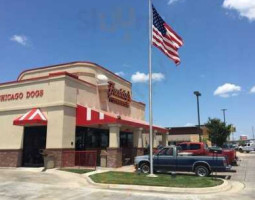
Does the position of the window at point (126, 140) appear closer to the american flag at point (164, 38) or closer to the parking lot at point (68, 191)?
the american flag at point (164, 38)

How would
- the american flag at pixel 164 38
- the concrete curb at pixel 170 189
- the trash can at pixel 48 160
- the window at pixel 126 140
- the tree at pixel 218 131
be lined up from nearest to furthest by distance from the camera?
the concrete curb at pixel 170 189 < the american flag at pixel 164 38 < the trash can at pixel 48 160 < the window at pixel 126 140 < the tree at pixel 218 131

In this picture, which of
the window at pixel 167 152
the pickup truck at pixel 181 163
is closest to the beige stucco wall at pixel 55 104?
the pickup truck at pixel 181 163

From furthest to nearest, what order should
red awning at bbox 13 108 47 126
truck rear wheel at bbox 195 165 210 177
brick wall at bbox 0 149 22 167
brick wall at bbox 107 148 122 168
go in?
brick wall at bbox 0 149 22 167
brick wall at bbox 107 148 122 168
red awning at bbox 13 108 47 126
truck rear wheel at bbox 195 165 210 177

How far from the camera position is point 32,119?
72.9 ft

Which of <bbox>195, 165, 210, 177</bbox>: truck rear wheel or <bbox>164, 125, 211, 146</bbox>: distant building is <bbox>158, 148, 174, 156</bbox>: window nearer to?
<bbox>195, 165, 210, 177</bbox>: truck rear wheel

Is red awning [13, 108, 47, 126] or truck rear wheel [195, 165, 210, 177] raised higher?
red awning [13, 108, 47, 126]

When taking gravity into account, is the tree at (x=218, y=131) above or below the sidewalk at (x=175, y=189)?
above

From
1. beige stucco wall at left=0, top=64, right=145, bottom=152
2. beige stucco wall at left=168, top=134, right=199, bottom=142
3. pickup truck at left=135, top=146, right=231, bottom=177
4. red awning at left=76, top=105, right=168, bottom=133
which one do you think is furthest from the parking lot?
beige stucco wall at left=168, top=134, right=199, bottom=142

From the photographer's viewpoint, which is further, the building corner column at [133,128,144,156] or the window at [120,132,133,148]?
the window at [120,132,133,148]

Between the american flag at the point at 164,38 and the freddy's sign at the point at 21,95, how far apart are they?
10.8 m

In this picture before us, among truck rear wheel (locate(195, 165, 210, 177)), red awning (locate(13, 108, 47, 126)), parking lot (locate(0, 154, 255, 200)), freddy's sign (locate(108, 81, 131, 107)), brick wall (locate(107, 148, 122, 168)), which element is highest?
freddy's sign (locate(108, 81, 131, 107))

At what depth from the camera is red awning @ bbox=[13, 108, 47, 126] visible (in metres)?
22.2

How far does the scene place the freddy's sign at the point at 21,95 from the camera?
2411 centimetres

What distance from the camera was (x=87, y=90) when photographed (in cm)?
2594
